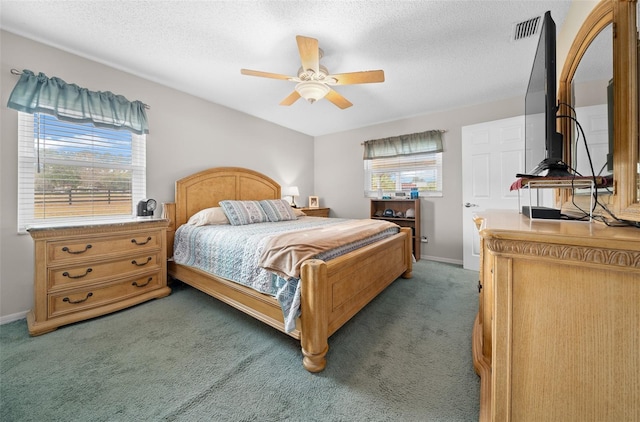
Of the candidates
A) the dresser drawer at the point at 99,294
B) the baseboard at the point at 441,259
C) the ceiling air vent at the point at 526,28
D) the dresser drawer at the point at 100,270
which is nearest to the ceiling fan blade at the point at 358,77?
the ceiling air vent at the point at 526,28

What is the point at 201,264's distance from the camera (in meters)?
2.38

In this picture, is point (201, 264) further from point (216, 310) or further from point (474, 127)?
point (474, 127)

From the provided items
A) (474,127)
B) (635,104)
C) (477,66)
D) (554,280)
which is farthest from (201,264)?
(474,127)

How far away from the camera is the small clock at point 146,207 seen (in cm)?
258

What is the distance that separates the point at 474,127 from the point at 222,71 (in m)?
3.34

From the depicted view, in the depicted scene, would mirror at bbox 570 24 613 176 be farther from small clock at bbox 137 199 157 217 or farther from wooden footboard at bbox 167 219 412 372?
small clock at bbox 137 199 157 217

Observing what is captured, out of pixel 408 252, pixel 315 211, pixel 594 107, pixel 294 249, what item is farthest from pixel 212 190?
pixel 594 107

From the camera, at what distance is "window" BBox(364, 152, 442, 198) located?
3.91m

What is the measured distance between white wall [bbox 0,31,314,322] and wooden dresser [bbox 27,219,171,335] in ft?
1.50

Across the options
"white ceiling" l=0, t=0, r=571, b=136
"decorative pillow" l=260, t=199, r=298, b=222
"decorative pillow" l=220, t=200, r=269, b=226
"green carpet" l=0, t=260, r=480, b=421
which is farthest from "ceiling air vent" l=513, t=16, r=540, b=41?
"decorative pillow" l=220, t=200, r=269, b=226

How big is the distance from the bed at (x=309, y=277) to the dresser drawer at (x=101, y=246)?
382mm

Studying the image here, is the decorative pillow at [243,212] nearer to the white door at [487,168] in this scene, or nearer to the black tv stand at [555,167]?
the black tv stand at [555,167]

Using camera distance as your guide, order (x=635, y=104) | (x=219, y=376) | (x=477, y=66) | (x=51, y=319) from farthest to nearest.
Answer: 1. (x=477, y=66)
2. (x=51, y=319)
3. (x=219, y=376)
4. (x=635, y=104)

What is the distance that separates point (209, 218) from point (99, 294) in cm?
117
